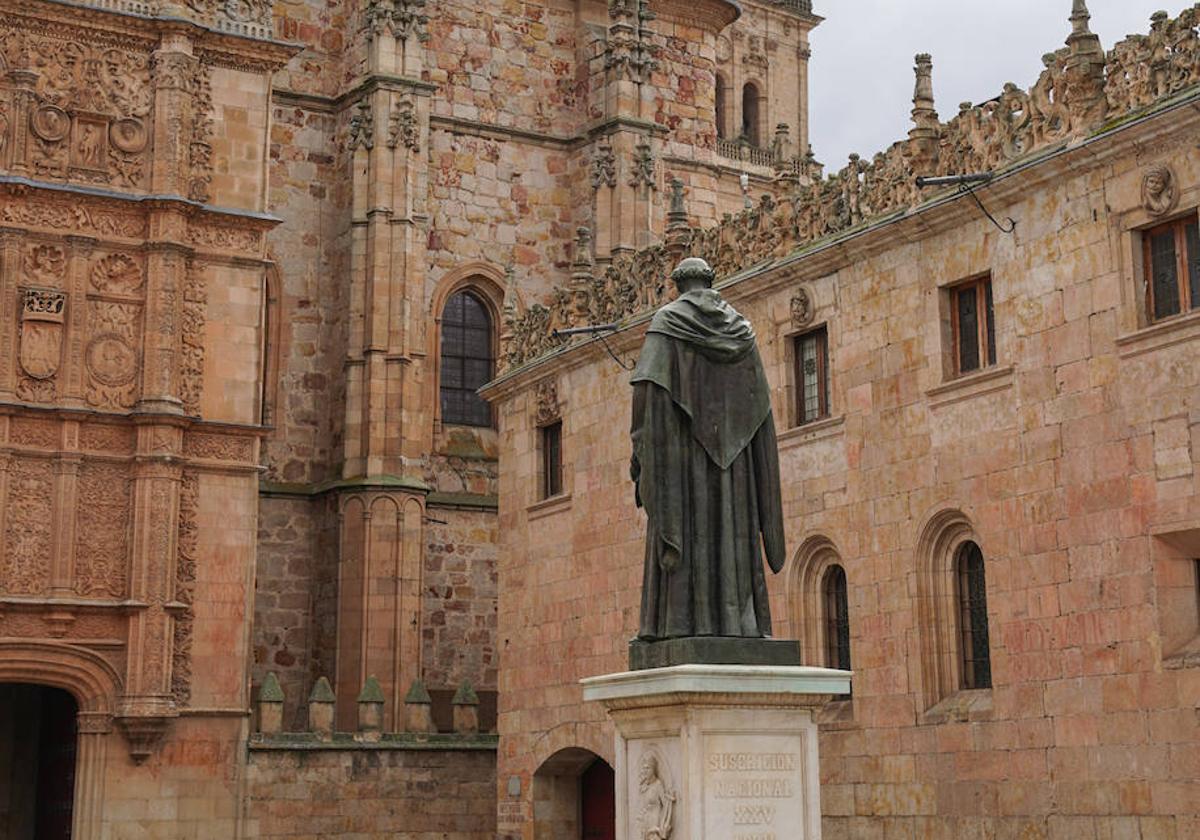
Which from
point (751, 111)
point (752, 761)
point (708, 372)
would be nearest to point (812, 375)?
point (708, 372)

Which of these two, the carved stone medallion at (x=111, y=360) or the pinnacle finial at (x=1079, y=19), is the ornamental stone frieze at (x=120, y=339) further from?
the pinnacle finial at (x=1079, y=19)

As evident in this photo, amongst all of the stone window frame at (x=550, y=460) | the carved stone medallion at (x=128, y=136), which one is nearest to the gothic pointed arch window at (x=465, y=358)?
the stone window frame at (x=550, y=460)

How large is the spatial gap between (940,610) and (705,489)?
8959 mm

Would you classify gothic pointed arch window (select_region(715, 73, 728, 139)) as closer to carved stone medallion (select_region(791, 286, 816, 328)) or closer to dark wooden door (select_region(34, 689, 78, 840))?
dark wooden door (select_region(34, 689, 78, 840))

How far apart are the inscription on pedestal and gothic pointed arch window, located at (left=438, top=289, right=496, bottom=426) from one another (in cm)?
2537

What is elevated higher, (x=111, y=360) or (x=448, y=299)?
(x=448, y=299)

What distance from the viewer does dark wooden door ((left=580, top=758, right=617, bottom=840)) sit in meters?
25.4

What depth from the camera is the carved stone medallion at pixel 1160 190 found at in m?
16.8

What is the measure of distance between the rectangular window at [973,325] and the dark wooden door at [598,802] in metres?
8.82

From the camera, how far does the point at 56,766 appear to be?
29266 millimetres

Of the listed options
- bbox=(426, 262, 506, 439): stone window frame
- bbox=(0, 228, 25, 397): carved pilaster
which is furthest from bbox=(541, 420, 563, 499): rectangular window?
bbox=(426, 262, 506, 439): stone window frame

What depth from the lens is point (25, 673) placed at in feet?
85.1

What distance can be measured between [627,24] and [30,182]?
49.6 ft

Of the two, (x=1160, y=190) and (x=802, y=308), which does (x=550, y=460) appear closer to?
(x=802, y=308)
